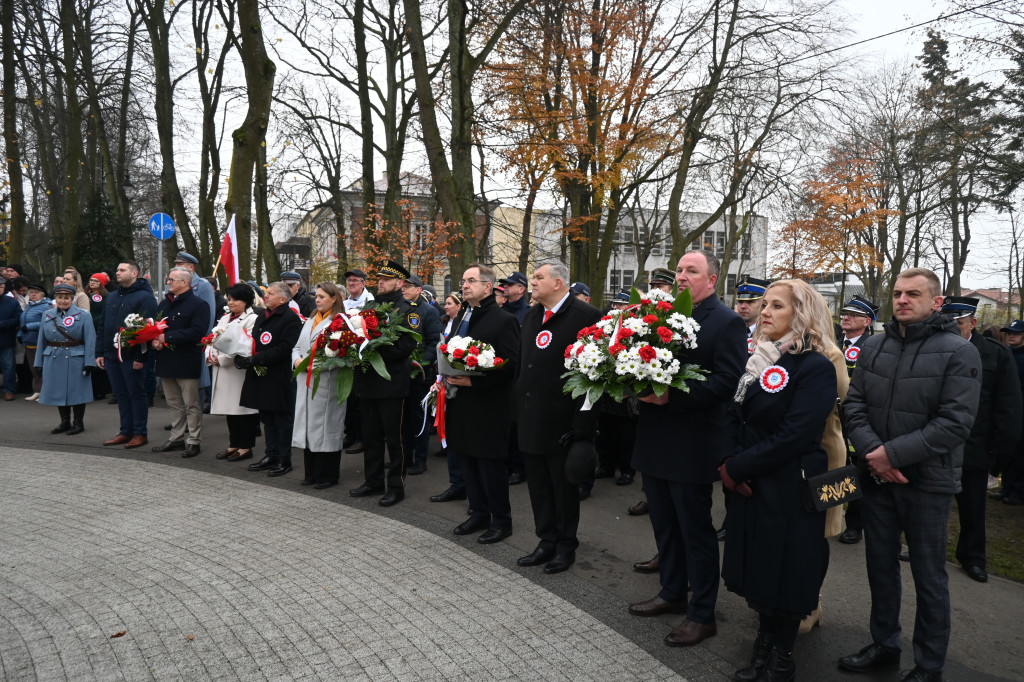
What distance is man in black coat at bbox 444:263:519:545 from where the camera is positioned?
18.9 ft

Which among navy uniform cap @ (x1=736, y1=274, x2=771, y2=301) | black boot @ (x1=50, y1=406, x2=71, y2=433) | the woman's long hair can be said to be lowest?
black boot @ (x1=50, y1=406, x2=71, y2=433)

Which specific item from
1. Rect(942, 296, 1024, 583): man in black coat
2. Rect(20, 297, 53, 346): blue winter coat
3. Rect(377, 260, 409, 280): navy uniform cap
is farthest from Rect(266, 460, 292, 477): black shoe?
Rect(20, 297, 53, 346): blue winter coat

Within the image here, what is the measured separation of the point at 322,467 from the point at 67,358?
206 inches

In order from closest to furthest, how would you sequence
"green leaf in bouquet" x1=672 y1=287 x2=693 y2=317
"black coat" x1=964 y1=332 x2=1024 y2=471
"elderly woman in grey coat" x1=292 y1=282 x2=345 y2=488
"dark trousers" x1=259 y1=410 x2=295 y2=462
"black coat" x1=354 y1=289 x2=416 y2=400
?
"green leaf in bouquet" x1=672 y1=287 x2=693 y2=317, "black coat" x1=964 y1=332 x2=1024 y2=471, "black coat" x1=354 y1=289 x2=416 y2=400, "elderly woman in grey coat" x1=292 y1=282 x2=345 y2=488, "dark trousers" x1=259 y1=410 x2=295 y2=462

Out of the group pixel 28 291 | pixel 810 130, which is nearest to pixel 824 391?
pixel 28 291

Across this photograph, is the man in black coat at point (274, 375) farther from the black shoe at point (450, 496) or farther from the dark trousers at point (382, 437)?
the black shoe at point (450, 496)

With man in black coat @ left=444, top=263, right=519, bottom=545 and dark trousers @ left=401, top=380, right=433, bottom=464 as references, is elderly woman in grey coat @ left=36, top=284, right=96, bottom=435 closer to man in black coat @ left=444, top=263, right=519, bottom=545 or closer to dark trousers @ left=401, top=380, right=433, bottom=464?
dark trousers @ left=401, top=380, right=433, bottom=464

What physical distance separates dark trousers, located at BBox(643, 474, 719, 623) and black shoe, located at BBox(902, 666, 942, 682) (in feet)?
3.29

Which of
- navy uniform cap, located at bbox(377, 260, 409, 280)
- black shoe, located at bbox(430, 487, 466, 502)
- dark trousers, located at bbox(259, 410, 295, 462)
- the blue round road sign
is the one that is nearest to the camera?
black shoe, located at bbox(430, 487, 466, 502)

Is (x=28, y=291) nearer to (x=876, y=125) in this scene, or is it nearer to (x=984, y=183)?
(x=984, y=183)

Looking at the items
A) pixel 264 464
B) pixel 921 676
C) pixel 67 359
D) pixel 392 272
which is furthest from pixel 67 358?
pixel 921 676

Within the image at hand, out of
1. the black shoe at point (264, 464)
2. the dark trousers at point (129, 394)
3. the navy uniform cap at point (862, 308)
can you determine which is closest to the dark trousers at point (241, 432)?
the black shoe at point (264, 464)

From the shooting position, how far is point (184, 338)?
340 inches

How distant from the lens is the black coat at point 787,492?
3551 mm
